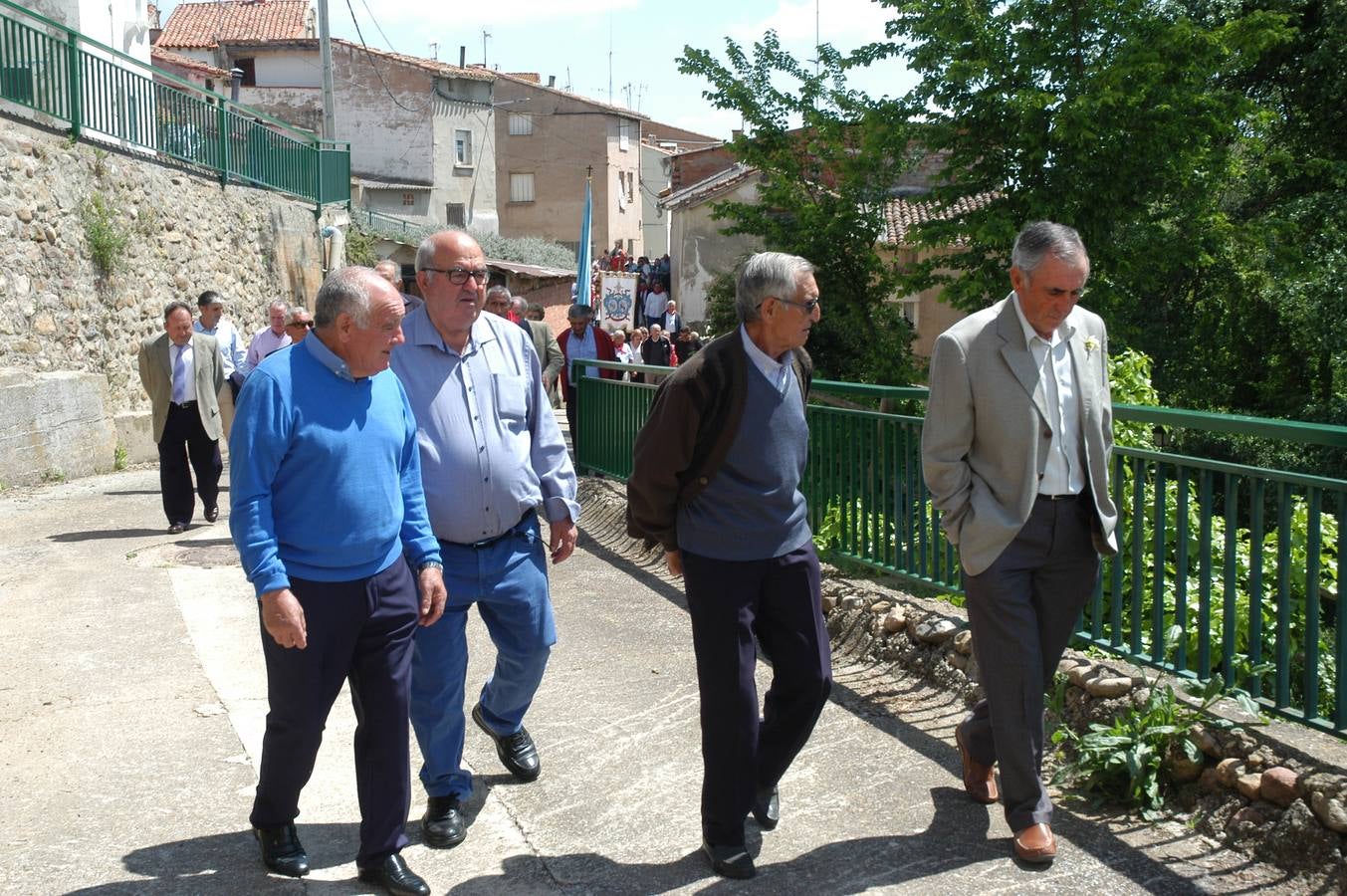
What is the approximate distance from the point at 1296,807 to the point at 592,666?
128 inches

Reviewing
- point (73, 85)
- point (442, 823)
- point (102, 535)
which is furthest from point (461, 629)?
point (73, 85)

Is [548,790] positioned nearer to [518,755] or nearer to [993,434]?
[518,755]

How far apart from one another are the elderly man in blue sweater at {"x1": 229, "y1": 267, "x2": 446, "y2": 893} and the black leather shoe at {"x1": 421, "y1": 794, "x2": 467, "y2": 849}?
34cm

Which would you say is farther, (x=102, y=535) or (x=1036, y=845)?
(x=102, y=535)

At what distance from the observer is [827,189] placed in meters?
22.5

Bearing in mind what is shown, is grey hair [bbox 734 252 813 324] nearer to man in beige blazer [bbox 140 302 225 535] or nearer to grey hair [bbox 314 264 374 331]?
grey hair [bbox 314 264 374 331]

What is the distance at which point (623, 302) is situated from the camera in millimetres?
23547

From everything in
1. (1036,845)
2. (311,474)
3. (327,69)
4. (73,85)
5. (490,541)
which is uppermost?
(327,69)

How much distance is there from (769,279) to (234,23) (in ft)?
Result: 201

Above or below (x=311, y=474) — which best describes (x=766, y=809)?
below

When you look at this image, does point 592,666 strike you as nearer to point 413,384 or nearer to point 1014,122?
point 413,384

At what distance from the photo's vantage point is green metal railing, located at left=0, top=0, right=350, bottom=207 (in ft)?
45.6

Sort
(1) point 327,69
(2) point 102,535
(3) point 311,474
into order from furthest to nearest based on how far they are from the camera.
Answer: (1) point 327,69, (2) point 102,535, (3) point 311,474

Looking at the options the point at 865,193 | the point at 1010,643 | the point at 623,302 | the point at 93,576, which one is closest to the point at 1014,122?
the point at 865,193
